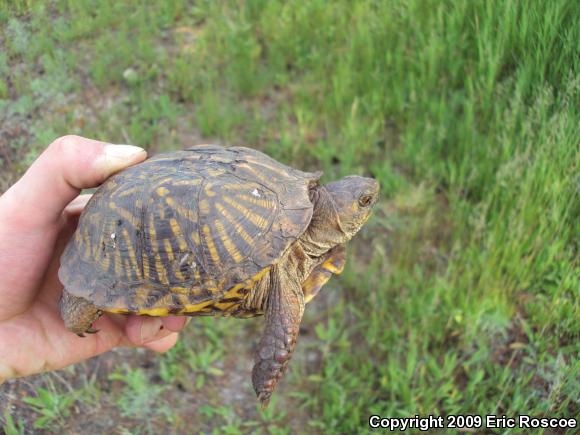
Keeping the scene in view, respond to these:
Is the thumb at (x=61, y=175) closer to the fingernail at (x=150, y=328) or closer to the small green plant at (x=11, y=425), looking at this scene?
the fingernail at (x=150, y=328)

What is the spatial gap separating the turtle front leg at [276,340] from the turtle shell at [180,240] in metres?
0.13

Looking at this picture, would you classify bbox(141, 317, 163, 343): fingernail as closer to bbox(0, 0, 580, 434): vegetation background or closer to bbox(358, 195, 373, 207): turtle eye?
bbox(0, 0, 580, 434): vegetation background

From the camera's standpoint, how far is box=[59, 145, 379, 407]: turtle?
6.03ft

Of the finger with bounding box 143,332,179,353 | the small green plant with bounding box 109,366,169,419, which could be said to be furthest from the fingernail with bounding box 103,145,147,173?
the small green plant with bounding box 109,366,169,419

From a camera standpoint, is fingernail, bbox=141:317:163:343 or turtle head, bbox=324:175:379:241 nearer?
turtle head, bbox=324:175:379:241

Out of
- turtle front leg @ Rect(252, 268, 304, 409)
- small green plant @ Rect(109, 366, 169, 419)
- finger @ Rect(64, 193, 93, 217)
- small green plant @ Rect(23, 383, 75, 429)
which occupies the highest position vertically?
finger @ Rect(64, 193, 93, 217)

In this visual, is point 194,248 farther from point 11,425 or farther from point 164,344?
point 11,425

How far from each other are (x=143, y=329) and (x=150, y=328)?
34mm

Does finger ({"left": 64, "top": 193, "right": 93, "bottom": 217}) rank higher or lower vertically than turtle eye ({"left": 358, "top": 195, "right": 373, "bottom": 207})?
higher

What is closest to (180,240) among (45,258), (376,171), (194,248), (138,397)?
(194,248)

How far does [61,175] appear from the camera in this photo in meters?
2.17

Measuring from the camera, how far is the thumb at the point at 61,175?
82.8 inches

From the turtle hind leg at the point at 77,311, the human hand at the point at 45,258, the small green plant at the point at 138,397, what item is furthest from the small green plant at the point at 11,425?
the turtle hind leg at the point at 77,311

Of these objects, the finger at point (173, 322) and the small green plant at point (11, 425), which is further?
the finger at point (173, 322)
